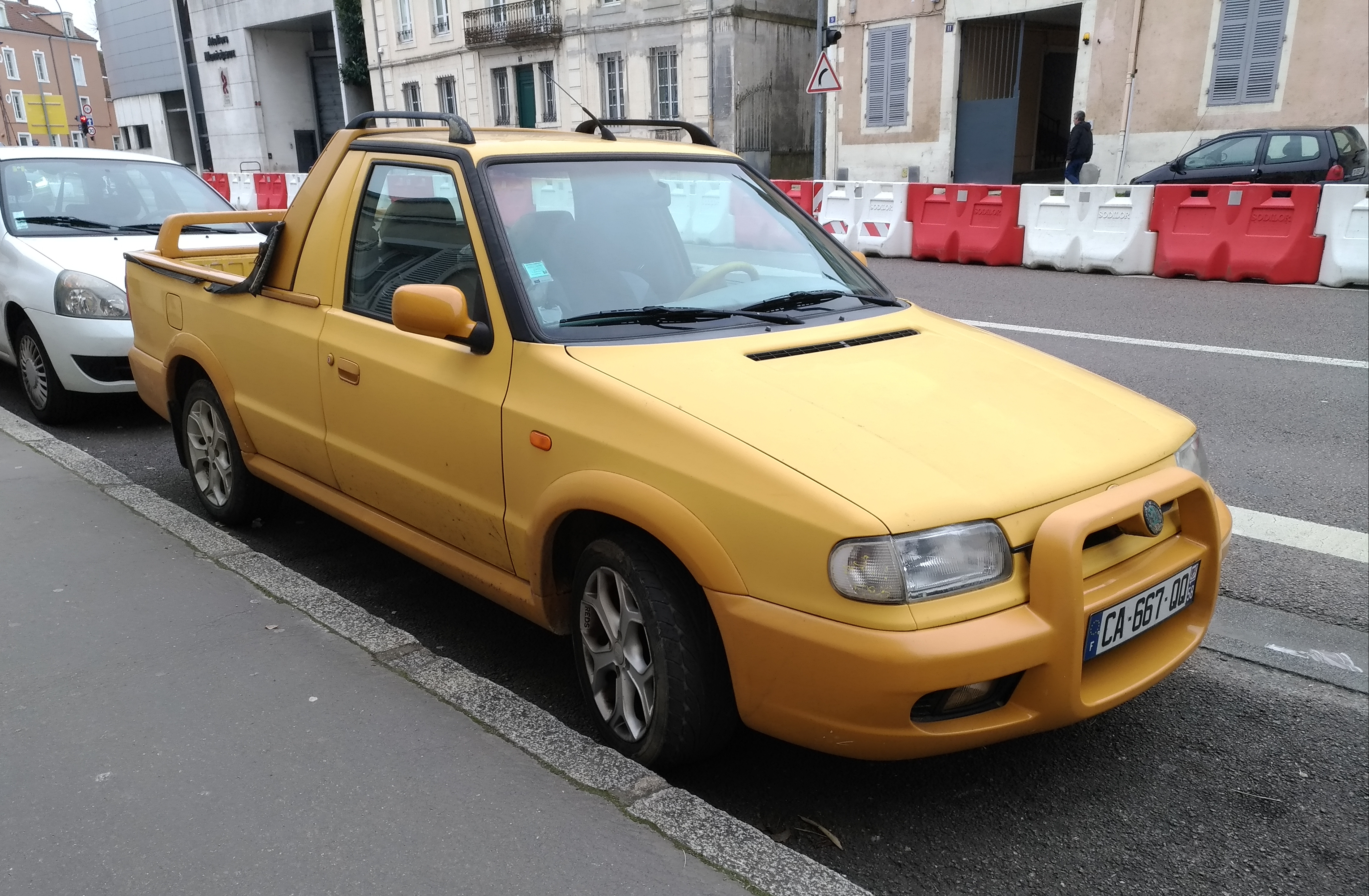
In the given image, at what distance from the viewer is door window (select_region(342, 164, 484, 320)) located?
3.36 metres

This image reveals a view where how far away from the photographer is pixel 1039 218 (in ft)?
43.2

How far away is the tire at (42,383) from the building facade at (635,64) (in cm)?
2073

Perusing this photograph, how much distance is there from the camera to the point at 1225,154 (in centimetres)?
1603

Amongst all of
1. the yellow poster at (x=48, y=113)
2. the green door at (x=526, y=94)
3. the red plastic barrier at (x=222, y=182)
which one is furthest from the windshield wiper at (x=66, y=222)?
the yellow poster at (x=48, y=113)

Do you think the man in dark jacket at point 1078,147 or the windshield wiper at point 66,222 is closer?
the windshield wiper at point 66,222

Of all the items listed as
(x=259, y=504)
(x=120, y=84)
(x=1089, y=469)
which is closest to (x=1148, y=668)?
(x=1089, y=469)

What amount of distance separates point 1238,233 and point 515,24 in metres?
27.4

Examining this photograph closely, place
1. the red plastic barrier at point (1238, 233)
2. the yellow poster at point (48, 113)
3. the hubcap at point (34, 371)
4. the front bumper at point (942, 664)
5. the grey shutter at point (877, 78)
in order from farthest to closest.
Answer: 1. the yellow poster at point (48, 113)
2. the grey shutter at point (877, 78)
3. the red plastic barrier at point (1238, 233)
4. the hubcap at point (34, 371)
5. the front bumper at point (942, 664)

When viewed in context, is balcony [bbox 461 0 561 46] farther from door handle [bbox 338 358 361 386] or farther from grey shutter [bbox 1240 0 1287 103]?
door handle [bbox 338 358 361 386]

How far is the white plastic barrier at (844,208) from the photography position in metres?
15.2

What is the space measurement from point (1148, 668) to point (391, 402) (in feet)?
7.82

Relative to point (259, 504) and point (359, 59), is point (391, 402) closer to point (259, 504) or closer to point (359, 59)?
point (259, 504)

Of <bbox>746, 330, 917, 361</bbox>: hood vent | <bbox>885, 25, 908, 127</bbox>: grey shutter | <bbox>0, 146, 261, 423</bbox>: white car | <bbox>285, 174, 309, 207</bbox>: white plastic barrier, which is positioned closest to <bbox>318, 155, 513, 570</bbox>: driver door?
<bbox>746, 330, 917, 361</bbox>: hood vent

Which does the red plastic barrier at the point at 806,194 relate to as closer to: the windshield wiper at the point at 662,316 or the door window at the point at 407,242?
the door window at the point at 407,242
